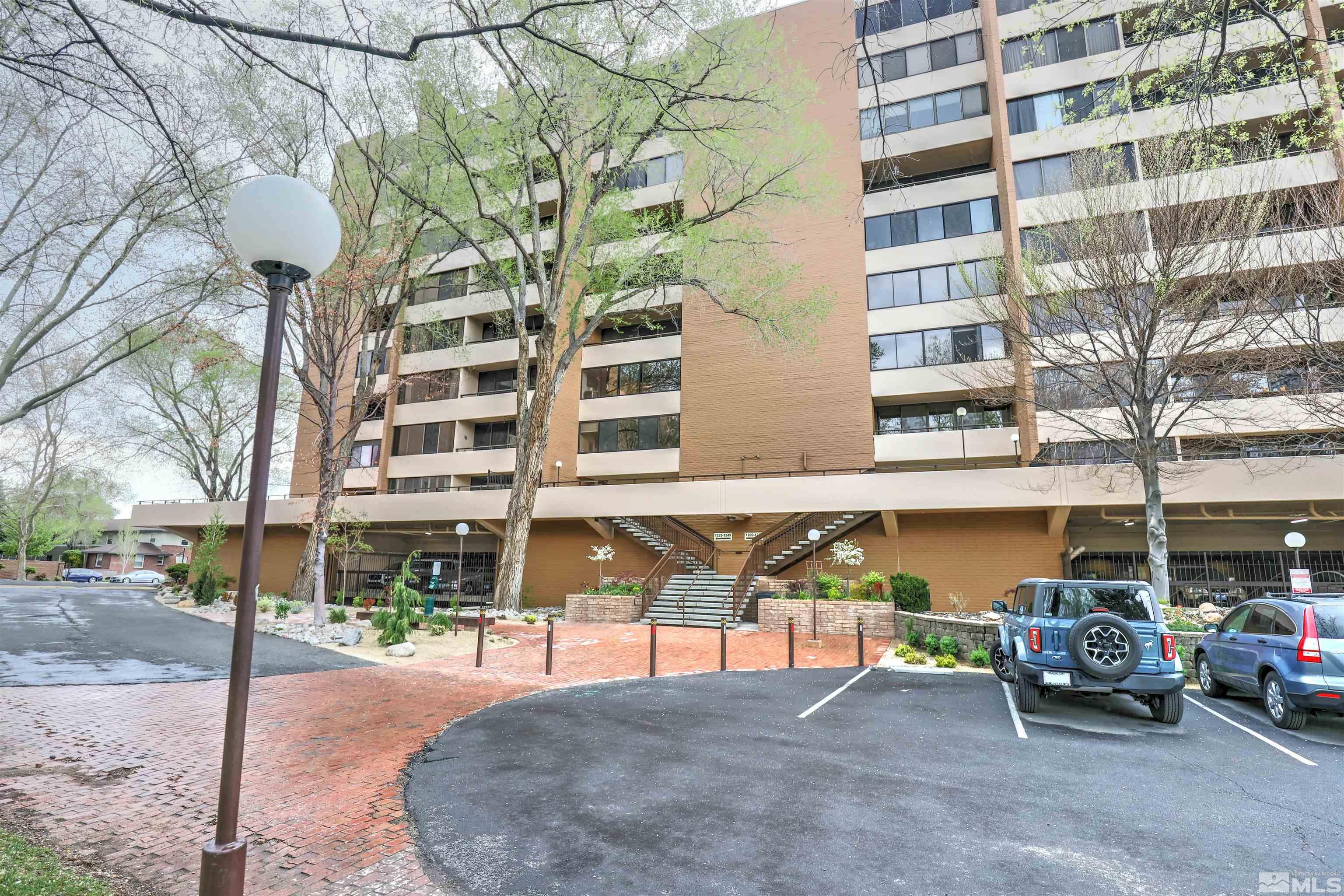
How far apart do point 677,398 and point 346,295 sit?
44.5 feet

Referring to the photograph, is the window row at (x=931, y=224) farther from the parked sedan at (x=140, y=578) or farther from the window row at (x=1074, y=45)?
the parked sedan at (x=140, y=578)

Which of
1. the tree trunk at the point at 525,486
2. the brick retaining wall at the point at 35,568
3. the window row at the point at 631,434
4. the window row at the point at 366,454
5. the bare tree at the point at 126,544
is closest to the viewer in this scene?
the tree trunk at the point at 525,486

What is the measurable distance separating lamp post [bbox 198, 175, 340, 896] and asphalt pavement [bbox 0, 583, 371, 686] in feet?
30.5

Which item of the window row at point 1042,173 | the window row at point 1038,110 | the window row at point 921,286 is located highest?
the window row at point 1038,110

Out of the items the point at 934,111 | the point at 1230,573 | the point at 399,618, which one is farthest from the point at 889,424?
the point at 399,618

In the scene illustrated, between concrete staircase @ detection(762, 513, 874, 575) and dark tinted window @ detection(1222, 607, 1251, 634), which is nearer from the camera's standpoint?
dark tinted window @ detection(1222, 607, 1251, 634)

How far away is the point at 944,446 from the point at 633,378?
13.6m

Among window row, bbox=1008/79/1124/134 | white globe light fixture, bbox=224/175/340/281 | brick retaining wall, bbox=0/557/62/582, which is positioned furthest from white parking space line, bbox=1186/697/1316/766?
brick retaining wall, bbox=0/557/62/582

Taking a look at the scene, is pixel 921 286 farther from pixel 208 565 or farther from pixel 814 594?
pixel 208 565

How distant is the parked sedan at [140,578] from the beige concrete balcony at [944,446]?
1923 inches

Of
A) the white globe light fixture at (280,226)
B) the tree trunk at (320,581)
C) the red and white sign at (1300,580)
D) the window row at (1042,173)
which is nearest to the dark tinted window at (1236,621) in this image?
the red and white sign at (1300,580)

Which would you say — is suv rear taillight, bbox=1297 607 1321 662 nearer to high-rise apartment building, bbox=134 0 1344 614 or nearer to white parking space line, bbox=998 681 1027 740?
white parking space line, bbox=998 681 1027 740

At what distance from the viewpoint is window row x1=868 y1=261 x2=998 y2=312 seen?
81.3ft

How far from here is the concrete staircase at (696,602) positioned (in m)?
20.9
